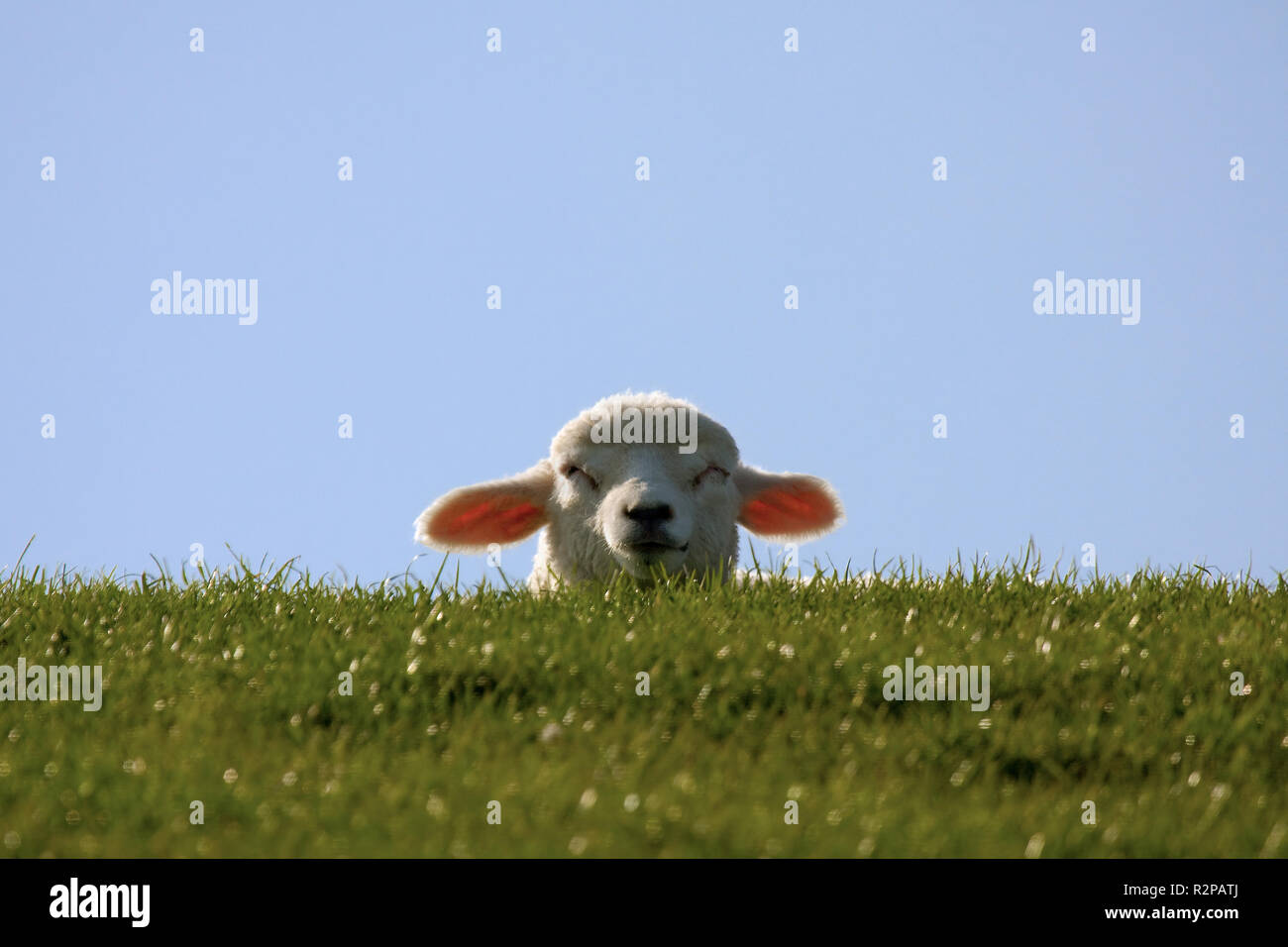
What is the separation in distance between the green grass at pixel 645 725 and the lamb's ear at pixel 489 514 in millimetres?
1232

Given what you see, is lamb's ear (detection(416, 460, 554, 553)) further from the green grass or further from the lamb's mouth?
the green grass

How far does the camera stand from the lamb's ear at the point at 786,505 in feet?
27.5

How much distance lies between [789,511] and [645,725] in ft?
12.4

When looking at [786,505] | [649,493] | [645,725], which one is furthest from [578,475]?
[645,725]

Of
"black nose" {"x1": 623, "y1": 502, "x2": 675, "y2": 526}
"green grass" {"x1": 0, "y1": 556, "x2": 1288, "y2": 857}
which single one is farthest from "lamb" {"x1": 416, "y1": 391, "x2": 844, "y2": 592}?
"green grass" {"x1": 0, "y1": 556, "x2": 1288, "y2": 857}

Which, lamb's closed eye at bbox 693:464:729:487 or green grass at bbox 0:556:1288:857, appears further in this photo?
lamb's closed eye at bbox 693:464:729:487

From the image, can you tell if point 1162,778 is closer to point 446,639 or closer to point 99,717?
point 446,639

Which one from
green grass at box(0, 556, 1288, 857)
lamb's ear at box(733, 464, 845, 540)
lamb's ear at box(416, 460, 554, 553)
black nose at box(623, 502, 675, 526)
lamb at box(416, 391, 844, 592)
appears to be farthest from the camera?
lamb's ear at box(733, 464, 845, 540)

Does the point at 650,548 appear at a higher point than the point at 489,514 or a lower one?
lower

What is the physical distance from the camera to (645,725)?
16.4 feet

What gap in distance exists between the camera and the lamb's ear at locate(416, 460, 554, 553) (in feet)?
26.9

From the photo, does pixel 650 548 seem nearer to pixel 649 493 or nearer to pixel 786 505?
pixel 649 493

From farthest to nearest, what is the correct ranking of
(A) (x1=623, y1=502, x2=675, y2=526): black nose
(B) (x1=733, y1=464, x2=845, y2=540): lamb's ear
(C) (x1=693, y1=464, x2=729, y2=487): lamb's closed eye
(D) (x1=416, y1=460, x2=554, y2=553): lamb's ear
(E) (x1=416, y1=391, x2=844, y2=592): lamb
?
(B) (x1=733, y1=464, x2=845, y2=540): lamb's ear < (D) (x1=416, y1=460, x2=554, y2=553): lamb's ear < (C) (x1=693, y1=464, x2=729, y2=487): lamb's closed eye < (E) (x1=416, y1=391, x2=844, y2=592): lamb < (A) (x1=623, y1=502, x2=675, y2=526): black nose
